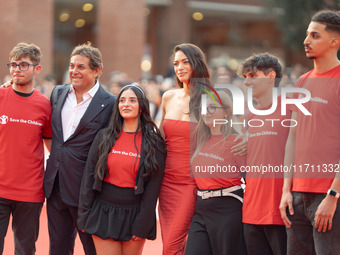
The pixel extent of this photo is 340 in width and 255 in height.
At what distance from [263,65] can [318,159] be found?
1.11 meters

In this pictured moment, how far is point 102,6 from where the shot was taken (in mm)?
21297

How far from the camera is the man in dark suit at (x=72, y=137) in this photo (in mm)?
5559

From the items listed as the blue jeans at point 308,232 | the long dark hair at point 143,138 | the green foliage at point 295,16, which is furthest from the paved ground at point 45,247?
the green foliage at point 295,16

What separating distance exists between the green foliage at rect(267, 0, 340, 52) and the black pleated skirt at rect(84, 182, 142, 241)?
12205 millimetres

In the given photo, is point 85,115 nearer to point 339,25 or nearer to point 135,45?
point 339,25

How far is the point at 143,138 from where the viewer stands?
215 inches

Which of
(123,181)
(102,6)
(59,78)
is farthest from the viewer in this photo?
(59,78)

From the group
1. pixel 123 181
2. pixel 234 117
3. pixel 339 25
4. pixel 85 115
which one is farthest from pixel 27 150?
pixel 339 25

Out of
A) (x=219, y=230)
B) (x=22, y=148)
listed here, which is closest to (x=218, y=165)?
(x=219, y=230)

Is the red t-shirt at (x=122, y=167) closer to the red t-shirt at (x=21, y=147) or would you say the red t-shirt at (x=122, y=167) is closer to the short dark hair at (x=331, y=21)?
the red t-shirt at (x=21, y=147)

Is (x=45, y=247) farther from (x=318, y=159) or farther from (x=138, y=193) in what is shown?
(x=318, y=159)

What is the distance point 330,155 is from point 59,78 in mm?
24653

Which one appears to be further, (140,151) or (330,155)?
(140,151)

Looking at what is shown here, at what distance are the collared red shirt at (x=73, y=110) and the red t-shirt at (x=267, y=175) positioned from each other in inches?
72.9
